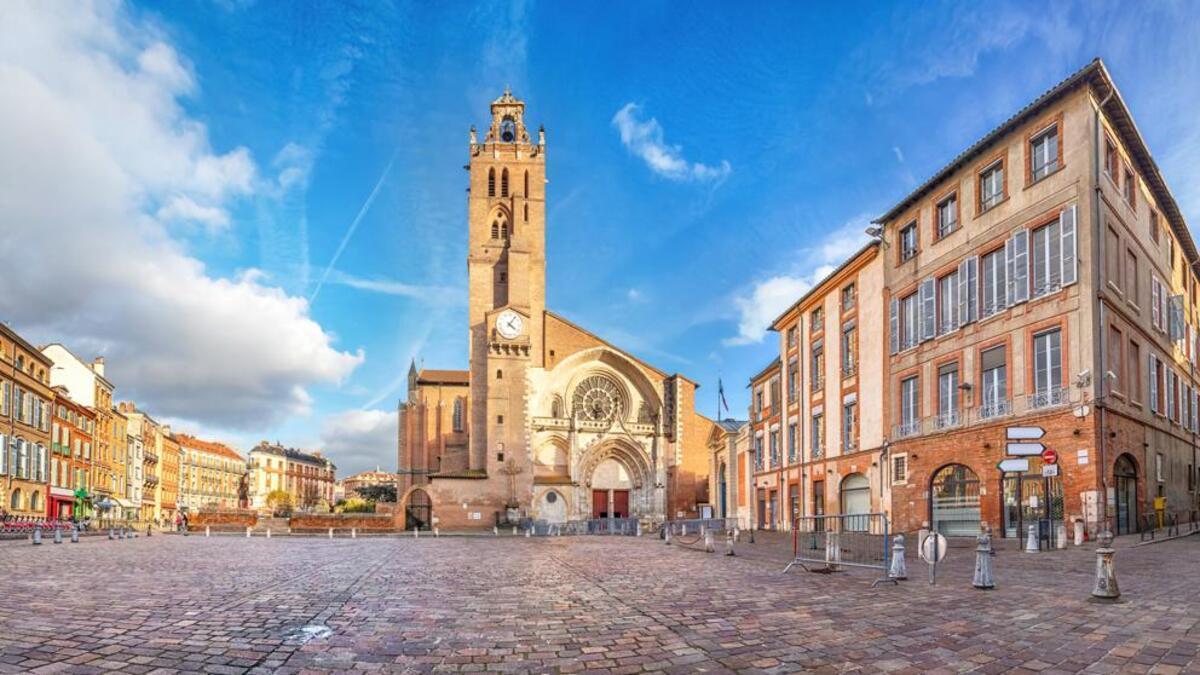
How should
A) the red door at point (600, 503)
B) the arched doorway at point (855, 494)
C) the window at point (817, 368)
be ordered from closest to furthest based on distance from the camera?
the arched doorway at point (855, 494)
the window at point (817, 368)
the red door at point (600, 503)

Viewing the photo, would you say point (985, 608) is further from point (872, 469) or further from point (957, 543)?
point (872, 469)

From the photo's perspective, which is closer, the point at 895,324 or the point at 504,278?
the point at 895,324

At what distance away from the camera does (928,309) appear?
26.6 meters

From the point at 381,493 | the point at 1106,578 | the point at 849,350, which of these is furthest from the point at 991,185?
the point at 381,493

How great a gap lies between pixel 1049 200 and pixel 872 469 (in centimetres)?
1229

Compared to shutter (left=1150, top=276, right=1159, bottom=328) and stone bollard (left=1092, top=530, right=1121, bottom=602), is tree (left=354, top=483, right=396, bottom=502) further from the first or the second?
stone bollard (left=1092, top=530, right=1121, bottom=602)

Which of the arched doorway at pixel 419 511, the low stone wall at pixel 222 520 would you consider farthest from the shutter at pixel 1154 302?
the low stone wall at pixel 222 520

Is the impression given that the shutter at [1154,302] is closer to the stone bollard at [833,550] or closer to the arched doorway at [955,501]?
the arched doorway at [955,501]

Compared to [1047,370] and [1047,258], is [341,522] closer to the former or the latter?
[1047,370]

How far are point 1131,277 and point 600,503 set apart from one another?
41674 mm

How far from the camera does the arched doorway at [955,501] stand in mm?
23500

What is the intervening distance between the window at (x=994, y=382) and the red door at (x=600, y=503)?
38.2m

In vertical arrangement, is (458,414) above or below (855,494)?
above

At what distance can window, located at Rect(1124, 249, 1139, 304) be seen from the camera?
22.4 metres
